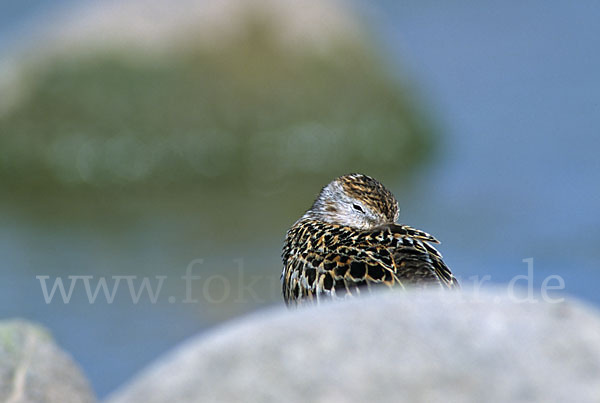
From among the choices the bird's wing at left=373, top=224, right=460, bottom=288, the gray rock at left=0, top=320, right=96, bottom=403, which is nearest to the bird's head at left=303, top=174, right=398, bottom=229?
the bird's wing at left=373, top=224, right=460, bottom=288

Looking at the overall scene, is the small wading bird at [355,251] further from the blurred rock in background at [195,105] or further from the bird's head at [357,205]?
the blurred rock in background at [195,105]

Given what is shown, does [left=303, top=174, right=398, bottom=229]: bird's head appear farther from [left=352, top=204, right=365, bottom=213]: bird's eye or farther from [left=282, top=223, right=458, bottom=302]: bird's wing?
[left=282, top=223, right=458, bottom=302]: bird's wing

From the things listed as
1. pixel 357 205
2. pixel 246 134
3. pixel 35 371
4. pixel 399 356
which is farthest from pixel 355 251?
pixel 246 134

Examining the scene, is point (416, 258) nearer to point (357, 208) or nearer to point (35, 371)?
point (357, 208)

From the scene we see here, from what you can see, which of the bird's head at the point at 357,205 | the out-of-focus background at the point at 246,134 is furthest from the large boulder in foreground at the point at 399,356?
the out-of-focus background at the point at 246,134

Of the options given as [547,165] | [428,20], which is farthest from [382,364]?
[428,20]

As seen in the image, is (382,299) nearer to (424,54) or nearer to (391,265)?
(391,265)
